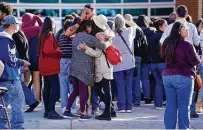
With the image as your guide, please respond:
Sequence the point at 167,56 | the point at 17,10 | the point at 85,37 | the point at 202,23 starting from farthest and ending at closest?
the point at 17,10, the point at 202,23, the point at 85,37, the point at 167,56

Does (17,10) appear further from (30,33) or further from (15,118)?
(15,118)

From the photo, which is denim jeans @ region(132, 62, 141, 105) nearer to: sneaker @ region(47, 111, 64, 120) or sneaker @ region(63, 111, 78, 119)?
sneaker @ region(63, 111, 78, 119)

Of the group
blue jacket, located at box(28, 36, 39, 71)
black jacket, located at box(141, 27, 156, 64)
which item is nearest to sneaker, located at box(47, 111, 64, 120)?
blue jacket, located at box(28, 36, 39, 71)

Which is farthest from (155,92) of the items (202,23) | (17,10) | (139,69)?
(17,10)

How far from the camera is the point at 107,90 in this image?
417 inches

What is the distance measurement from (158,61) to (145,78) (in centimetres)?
75

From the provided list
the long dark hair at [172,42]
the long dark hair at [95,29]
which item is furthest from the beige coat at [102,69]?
the long dark hair at [172,42]

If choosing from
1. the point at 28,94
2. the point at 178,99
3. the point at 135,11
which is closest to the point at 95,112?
the point at 28,94

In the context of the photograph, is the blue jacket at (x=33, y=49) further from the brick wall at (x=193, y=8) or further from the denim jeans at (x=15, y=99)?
the brick wall at (x=193, y=8)

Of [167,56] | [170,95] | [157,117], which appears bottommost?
[157,117]

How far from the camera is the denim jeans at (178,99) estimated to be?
8945mm

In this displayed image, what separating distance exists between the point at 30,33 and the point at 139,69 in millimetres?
2473

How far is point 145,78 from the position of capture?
511 inches

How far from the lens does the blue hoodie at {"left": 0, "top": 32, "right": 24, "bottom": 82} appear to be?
8938 millimetres
